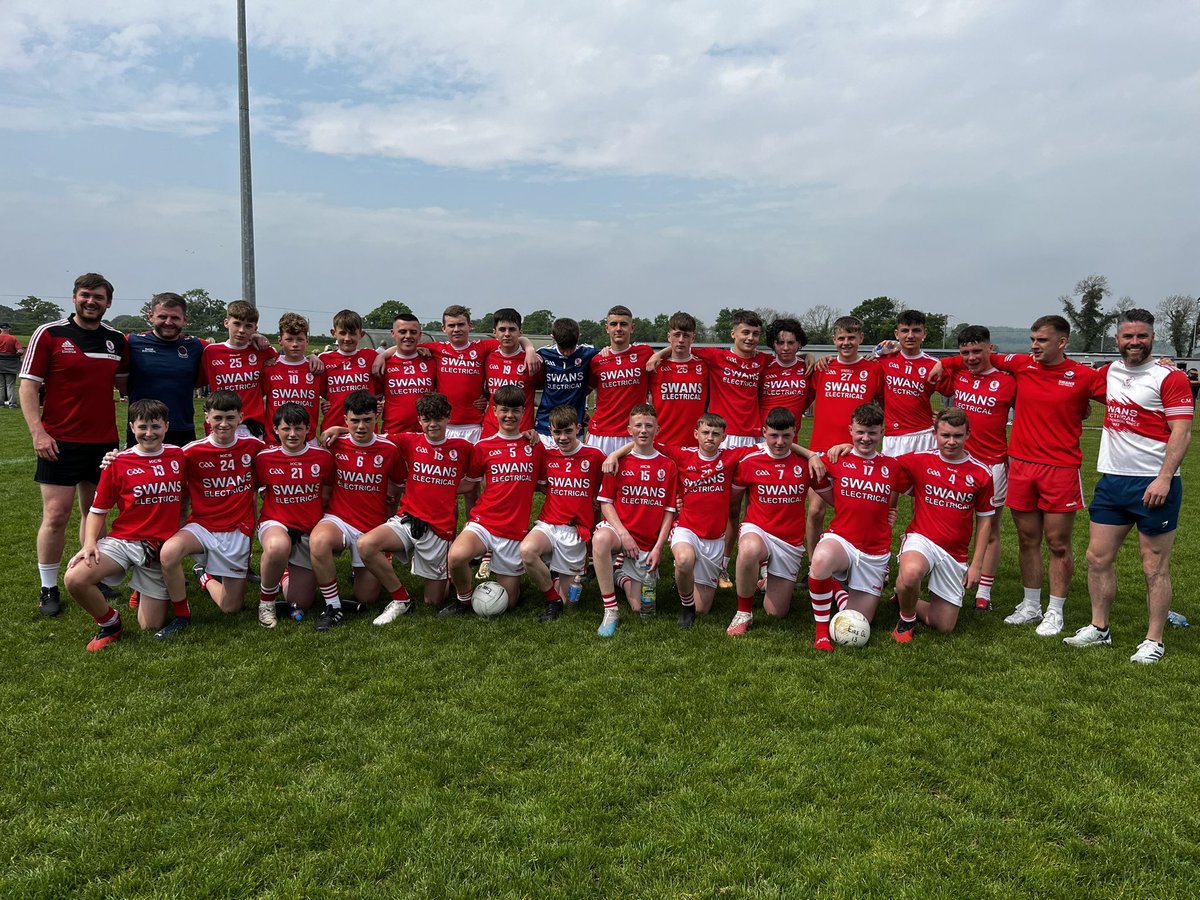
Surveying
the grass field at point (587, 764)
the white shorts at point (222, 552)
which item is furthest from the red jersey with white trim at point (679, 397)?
the white shorts at point (222, 552)

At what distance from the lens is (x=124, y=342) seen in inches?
214

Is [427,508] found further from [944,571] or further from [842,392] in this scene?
[944,571]

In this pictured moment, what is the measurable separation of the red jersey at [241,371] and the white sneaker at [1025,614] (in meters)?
5.74

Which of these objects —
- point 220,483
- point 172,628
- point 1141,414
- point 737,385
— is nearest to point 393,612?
point 172,628

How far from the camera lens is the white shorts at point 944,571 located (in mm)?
4875

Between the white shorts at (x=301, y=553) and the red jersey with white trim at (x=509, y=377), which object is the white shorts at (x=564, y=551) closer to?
the red jersey with white trim at (x=509, y=377)

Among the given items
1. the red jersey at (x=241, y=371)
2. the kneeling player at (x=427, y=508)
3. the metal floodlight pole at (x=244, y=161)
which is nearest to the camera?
the kneeling player at (x=427, y=508)

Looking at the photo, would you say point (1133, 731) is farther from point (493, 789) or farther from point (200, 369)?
point (200, 369)

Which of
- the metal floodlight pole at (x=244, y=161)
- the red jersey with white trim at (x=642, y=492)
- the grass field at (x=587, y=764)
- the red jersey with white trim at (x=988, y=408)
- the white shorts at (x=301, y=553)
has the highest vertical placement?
the metal floodlight pole at (x=244, y=161)

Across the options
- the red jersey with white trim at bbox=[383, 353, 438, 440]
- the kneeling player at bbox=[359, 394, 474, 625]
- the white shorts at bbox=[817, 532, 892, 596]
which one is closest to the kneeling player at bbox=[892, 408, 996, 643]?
the white shorts at bbox=[817, 532, 892, 596]

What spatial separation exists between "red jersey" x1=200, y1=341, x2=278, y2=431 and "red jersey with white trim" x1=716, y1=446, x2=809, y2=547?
3.85 meters

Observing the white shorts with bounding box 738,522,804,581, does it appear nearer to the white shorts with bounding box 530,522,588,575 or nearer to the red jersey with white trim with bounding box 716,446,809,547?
the red jersey with white trim with bounding box 716,446,809,547

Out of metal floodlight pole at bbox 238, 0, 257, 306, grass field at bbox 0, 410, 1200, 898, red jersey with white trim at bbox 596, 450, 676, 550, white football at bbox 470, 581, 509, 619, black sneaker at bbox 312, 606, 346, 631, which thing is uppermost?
metal floodlight pole at bbox 238, 0, 257, 306

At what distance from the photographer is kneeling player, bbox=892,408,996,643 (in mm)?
4883
